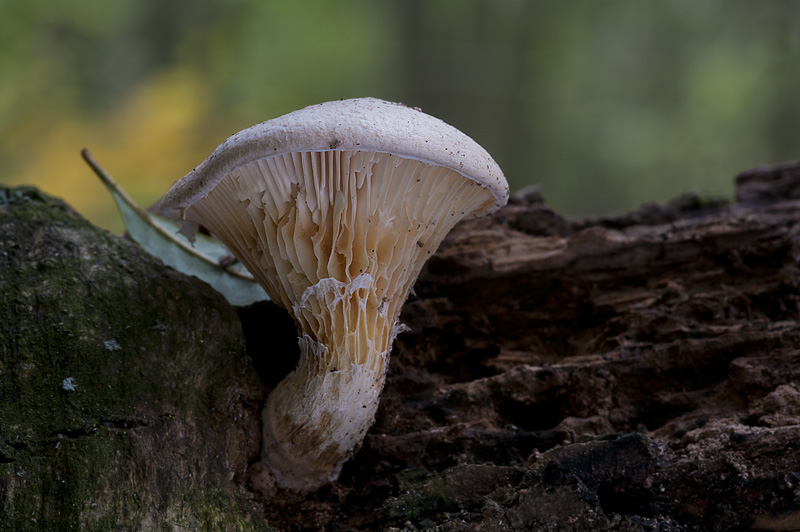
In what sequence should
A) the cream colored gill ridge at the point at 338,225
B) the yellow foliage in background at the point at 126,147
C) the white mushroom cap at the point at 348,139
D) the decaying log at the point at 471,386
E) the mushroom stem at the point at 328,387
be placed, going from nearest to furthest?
the white mushroom cap at the point at 348,139 → the decaying log at the point at 471,386 → the cream colored gill ridge at the point at 338,225 → the mushroom stem at the point at 328,387 → the yellow foliage in background at the point at 126,147

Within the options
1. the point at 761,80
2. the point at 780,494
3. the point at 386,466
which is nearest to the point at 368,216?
the point at 386,466

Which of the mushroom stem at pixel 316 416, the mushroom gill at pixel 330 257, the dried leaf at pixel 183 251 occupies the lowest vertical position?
the mushroom stem at pixel 316 416

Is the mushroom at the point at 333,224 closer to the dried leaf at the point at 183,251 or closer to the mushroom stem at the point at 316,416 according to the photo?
the mushroom stem at the point at 316,416

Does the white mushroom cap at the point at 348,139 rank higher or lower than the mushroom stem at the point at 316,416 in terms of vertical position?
higher

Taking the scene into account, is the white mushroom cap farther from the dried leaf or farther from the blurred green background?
the blurred green background

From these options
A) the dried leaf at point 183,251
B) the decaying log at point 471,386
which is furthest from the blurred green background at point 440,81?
the decaying log at point 471,386

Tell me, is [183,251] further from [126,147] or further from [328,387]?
[126,147]

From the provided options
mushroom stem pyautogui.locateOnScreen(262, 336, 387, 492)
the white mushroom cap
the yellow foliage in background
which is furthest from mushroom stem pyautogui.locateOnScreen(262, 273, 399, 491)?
the yellow foliage in background
